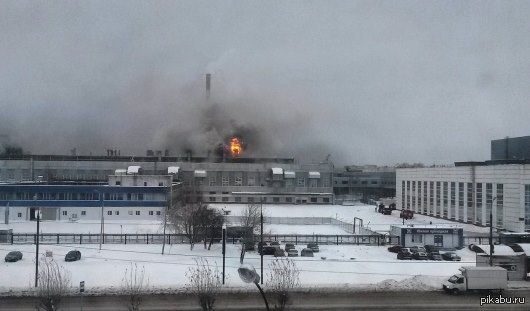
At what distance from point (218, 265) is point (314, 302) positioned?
5778mm

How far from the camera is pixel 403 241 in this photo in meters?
22.4

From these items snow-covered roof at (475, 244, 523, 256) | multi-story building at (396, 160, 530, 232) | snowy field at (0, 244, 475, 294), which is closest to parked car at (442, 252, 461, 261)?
snowy field at (0, 244, 475, 294)

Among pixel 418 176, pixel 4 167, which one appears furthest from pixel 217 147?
pixel 418 176

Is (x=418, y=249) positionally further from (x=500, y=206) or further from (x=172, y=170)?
(x=172, y=170)

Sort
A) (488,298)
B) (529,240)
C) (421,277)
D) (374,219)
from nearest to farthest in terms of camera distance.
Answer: (488,298)
(421,277)
(529,240)
(374,219)

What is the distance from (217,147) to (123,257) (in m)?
42.5

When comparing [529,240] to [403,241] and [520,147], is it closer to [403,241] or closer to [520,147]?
[403,241]

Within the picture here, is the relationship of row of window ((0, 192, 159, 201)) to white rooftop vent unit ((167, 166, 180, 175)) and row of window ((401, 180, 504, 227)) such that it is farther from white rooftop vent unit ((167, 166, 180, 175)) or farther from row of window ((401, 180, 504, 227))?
row of window ((401, 180, 504, 227))

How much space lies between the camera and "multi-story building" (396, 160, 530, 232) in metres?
27.0

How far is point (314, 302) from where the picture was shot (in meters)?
12.1

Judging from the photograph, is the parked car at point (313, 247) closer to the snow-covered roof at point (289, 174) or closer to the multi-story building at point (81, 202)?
the multi-story building at point (81, 202)

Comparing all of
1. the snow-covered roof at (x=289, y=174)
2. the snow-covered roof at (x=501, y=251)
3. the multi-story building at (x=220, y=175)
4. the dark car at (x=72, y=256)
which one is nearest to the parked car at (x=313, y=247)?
the snow-covered roof at (x=501, y=251)

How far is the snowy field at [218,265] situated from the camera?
554 inches

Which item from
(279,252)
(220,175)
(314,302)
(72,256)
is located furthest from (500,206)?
(220,175)
